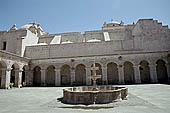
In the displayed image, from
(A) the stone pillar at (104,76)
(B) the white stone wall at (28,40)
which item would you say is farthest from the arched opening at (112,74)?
(B) the white stone wall at (28,40)

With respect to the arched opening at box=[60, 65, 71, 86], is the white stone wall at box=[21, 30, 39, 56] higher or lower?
higher

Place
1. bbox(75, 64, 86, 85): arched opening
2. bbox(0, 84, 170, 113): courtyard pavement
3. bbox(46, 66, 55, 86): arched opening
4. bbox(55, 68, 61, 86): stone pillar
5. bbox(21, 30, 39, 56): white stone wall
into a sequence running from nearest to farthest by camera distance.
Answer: bbox(0, 84, 170, 113): courtyard pavement, bbox(55, 68, 61, 86): stone pillar, bbox(75, 64, 86, 85): arched opening, bbox(21, 30, 39, 56): white stone wall, bbox(46, 66, 55, 86): arched opening

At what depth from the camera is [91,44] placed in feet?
72.8

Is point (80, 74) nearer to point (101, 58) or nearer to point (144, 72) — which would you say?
point (101, 58)

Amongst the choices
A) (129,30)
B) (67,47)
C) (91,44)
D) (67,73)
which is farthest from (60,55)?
(129,30)

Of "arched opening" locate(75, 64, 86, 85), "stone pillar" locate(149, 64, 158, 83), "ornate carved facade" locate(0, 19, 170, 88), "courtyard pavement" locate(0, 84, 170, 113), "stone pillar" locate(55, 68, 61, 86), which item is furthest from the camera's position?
"arched opening" locate(75, 64, 86, 85)

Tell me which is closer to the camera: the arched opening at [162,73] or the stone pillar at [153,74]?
the stone pillar at [153,74]

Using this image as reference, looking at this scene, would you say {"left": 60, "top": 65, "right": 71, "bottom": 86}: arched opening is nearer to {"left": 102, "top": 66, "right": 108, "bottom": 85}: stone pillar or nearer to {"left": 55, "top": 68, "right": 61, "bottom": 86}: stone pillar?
{"left": 55, "top": 68, "right": 61, "bottom": 86}: stone pillar

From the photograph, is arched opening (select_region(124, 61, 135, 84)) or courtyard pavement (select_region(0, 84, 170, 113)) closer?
courtyard pavement (select_region(0, 84, 170, 113))

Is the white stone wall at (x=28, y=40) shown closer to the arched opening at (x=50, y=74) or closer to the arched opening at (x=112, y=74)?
the arched opening at (x=50, y=74)

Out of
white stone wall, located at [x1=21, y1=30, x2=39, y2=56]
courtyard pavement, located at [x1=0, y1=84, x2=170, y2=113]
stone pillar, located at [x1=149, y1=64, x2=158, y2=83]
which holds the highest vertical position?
white stone wall, located at [x1=21, y1=30, x2=39, y2=56]

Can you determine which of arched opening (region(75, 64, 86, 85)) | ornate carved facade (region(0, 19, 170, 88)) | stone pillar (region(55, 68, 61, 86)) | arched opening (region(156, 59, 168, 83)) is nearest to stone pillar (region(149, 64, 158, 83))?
ornate carved facade (region(0, 19, 170, 88))

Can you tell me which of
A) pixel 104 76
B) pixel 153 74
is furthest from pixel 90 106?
pixel 153 74

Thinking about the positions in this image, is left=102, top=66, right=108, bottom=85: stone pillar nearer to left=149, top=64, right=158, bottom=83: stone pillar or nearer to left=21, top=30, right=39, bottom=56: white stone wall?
left=149, top=64, right=158, bottom=83: stone pillar
